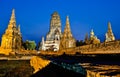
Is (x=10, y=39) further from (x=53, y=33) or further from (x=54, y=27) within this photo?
(x=53, y=33)

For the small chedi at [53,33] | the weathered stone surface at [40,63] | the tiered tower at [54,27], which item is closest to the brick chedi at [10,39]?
the weathered stone surface at [40,63]

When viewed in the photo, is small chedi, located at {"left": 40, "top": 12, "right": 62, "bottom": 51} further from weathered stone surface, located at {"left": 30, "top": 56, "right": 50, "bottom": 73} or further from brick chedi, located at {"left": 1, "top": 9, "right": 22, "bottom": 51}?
weathered stone surface, located at {"left": 30, "top": 56, "right": 50, "bottom": 73}

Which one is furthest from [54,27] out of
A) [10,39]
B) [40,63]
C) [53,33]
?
[40,63]

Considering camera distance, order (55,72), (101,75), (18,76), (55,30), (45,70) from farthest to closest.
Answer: (55,30)
(18,76)
(45,70)
(55,72)
(101,75)

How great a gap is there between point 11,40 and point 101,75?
123 ft

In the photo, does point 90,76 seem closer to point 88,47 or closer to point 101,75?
point 101,75

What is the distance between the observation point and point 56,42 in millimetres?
96500

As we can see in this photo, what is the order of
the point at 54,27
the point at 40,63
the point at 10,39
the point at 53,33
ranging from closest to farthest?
the point at 40,63 < the point at 10,39 < the point at 54,27 < the point at 53,33

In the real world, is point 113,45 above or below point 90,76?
above

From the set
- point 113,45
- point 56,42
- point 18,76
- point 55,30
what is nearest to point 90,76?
point 18,76

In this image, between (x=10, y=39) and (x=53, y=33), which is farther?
(x=53, y=33)

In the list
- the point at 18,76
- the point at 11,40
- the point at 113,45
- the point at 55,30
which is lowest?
the point at 18,76

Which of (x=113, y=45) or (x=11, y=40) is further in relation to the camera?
(x=11, y=40)

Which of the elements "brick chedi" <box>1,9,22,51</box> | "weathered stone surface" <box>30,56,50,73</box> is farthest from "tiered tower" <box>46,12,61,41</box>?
"weathered stone surface" <box>30,56,50,73</box>
